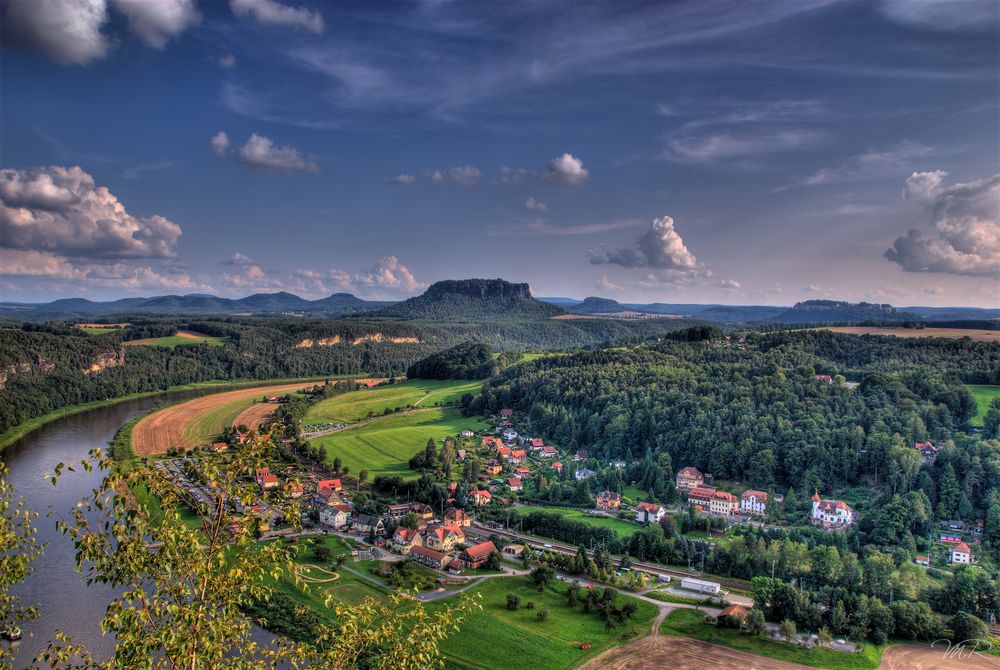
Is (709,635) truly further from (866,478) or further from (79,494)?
(79,494)

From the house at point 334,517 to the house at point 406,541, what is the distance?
5784mm

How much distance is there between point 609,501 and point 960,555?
23.9 m

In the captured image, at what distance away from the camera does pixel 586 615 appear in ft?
113

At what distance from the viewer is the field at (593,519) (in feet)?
152

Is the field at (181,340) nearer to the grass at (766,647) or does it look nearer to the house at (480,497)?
the house at (480,497)

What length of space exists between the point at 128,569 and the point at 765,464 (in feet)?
177

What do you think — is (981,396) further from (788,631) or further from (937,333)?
(788,631)

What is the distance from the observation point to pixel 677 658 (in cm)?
2998

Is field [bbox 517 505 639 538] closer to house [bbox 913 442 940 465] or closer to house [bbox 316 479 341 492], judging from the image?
house [bbox 316 479 341 492]

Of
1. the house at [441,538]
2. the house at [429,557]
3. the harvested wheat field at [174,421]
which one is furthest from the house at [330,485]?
the house at [429,557]

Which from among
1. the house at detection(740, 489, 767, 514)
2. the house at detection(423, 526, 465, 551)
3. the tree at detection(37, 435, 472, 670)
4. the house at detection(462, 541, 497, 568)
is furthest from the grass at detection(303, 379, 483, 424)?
the tree at detection(37, 435, 472, 670)

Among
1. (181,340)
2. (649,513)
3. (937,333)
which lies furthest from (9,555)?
(181,340)

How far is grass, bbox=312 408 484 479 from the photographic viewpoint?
207ft

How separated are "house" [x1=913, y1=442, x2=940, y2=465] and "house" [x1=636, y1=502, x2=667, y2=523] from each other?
22.7 metres
